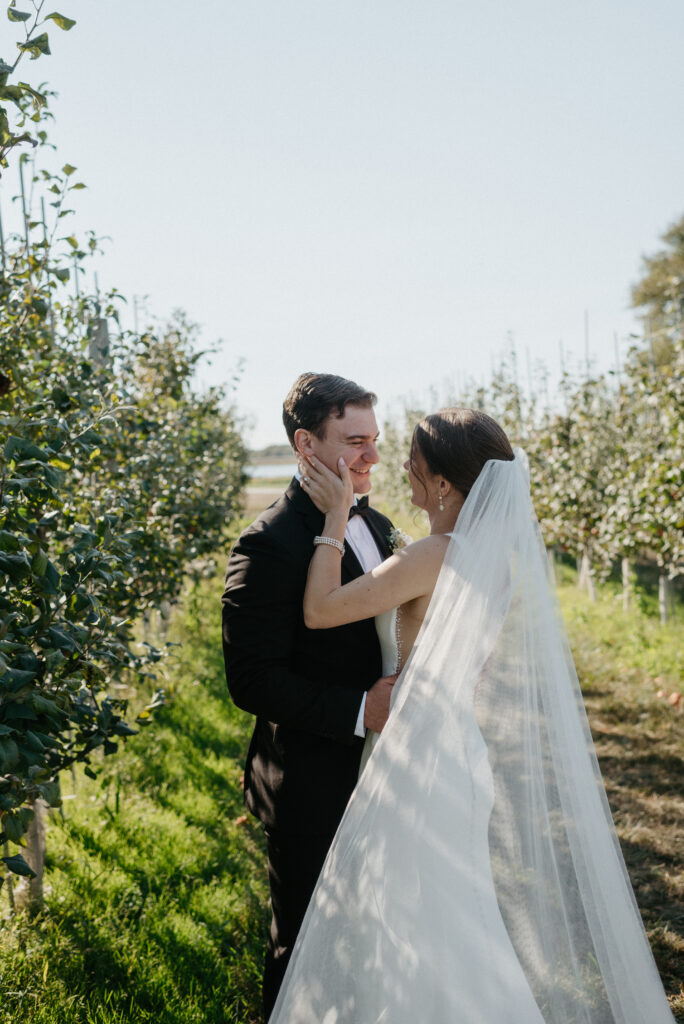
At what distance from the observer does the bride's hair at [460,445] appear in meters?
2.32

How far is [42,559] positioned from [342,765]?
1.19 m

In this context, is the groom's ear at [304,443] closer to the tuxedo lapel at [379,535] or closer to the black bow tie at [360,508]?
the black bow tie at [360,508]

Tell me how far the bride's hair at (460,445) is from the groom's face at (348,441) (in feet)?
0.53

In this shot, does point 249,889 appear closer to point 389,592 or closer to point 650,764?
point 389,592

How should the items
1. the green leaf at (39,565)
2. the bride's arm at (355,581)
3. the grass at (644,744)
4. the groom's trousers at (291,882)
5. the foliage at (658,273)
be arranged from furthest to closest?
the foliage at (658,273), the grass at (644,744), the groom's trousers at (291,882), the bride's arm at (355,581), the green leaf at (39,565)

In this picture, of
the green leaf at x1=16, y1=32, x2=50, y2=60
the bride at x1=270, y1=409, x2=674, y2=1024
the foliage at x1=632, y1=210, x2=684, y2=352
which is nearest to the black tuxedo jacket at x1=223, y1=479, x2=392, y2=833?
the bride at x1=270, y1=409, x2=674, y2=1024

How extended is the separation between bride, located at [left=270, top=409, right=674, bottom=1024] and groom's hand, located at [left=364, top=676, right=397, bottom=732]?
0.08 m

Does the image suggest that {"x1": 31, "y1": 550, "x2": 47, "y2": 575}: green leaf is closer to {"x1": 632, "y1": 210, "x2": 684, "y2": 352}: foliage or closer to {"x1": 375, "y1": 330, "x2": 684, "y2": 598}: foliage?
{"x1": 375, "y1": 330, "x2": 684, "y2": 598}: foliage

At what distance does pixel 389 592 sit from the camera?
2221 millimetres

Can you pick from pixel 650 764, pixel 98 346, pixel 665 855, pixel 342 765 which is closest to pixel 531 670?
pixel 342 765

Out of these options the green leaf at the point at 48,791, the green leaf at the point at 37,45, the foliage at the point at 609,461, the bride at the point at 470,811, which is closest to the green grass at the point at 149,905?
the bride at the point at 470,811

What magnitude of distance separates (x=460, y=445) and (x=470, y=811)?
1.04m

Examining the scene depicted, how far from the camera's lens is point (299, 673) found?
2.34m

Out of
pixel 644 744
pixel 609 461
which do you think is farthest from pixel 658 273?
pixel 644 744
